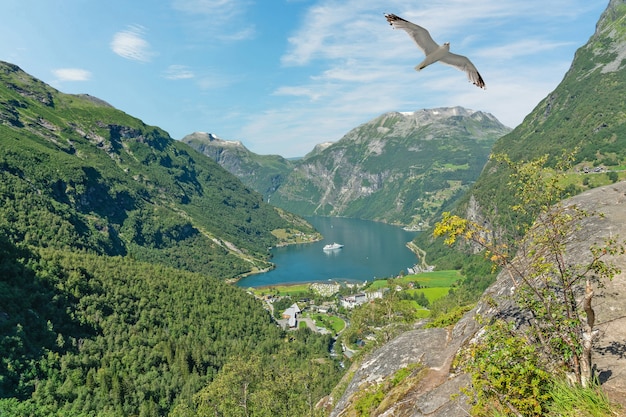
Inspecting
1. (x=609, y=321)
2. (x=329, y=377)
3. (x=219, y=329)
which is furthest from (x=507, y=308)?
(x=219, y=329)

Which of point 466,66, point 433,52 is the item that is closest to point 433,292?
point 466,66

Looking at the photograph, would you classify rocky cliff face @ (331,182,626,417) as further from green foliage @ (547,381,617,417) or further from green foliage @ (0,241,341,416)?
green foliage @ (0,241,341,416)

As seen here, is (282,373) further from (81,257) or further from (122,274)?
(81,257)

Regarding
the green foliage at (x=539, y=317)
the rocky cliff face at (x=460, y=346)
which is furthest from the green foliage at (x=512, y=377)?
the rocky cliff face at (x=460, y=346)

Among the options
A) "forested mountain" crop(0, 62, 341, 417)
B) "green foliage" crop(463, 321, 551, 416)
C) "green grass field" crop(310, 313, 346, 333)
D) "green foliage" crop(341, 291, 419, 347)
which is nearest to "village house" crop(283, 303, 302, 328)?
"green grass field" crop(310, 313, 346, 333)

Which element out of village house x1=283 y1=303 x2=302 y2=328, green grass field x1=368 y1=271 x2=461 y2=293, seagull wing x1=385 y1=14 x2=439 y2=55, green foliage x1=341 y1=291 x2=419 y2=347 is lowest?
village house x1=283 y1=303 x2=302 y2=328
